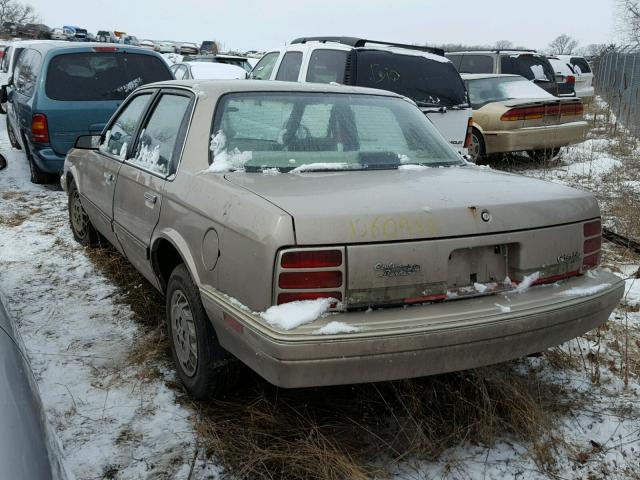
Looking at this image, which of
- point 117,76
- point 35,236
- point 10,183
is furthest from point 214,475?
point 10,183

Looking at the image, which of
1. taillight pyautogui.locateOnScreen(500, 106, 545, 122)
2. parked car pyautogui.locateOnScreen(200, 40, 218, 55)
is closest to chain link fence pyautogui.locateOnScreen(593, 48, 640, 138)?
taillight pyautogui.locateOnScreen(500, 106, 545, 122)

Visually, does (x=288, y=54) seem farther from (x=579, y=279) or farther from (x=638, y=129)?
(x=638, y=129)

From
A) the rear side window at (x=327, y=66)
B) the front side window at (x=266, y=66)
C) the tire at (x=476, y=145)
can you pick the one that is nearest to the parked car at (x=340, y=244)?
the rear side window at (x=327, y=66)

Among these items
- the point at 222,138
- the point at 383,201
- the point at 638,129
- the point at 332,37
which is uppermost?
the point at 332,37

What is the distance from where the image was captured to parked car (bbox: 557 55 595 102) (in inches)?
778

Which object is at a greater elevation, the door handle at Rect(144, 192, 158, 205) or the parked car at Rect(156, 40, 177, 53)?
the parked car at Rect(156, 40, 177, 53)

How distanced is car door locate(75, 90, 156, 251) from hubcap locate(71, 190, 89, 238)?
16.4 inches

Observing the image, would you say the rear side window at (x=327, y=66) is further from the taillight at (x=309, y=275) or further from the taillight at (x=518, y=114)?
the taillight at (x=309, y=275)

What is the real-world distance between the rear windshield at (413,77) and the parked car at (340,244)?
11.0 feet

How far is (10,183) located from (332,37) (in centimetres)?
475

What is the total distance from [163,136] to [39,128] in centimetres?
444

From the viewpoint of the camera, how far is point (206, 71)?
14.2 meters

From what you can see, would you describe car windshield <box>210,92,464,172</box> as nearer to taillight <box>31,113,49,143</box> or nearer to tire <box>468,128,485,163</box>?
taillight <box>31,113,49,143</box>

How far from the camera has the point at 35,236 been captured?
585 cm
